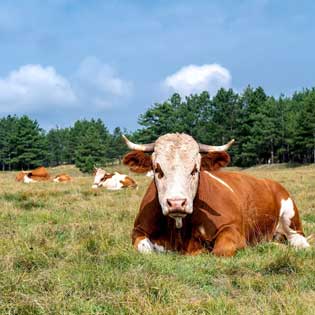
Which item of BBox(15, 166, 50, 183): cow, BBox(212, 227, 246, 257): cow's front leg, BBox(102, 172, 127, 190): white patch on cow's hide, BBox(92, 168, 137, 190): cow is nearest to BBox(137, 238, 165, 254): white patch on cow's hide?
BBox(212, 227, 246, 257): cow's front leg

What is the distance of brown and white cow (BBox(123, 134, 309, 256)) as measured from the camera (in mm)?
6020

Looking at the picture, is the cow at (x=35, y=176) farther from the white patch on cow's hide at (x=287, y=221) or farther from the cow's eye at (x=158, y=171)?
the cow's eye at (x=158, y=171)

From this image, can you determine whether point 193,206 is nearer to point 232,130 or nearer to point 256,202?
point 256,202

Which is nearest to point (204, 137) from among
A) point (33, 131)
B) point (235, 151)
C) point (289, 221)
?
point (235, 151)

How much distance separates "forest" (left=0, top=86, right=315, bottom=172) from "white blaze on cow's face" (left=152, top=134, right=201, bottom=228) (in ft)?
192

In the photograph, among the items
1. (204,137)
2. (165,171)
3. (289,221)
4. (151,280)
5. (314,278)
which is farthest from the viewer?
(204,137)

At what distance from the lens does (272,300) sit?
3977 mm

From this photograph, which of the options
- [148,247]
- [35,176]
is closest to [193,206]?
[148,247]

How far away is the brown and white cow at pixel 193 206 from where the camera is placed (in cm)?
602

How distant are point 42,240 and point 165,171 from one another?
197 centimetres

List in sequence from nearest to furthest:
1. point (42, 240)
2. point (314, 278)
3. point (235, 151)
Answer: point (314, 278), point (42, 240), point (235, 151)

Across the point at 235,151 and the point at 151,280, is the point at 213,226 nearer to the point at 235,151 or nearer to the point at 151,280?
the point at 151,280

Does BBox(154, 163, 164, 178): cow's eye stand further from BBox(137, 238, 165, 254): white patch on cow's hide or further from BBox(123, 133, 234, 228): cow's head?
BBox(137, 238, 165, 254): white patch on cow's hide

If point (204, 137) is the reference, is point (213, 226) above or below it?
below
